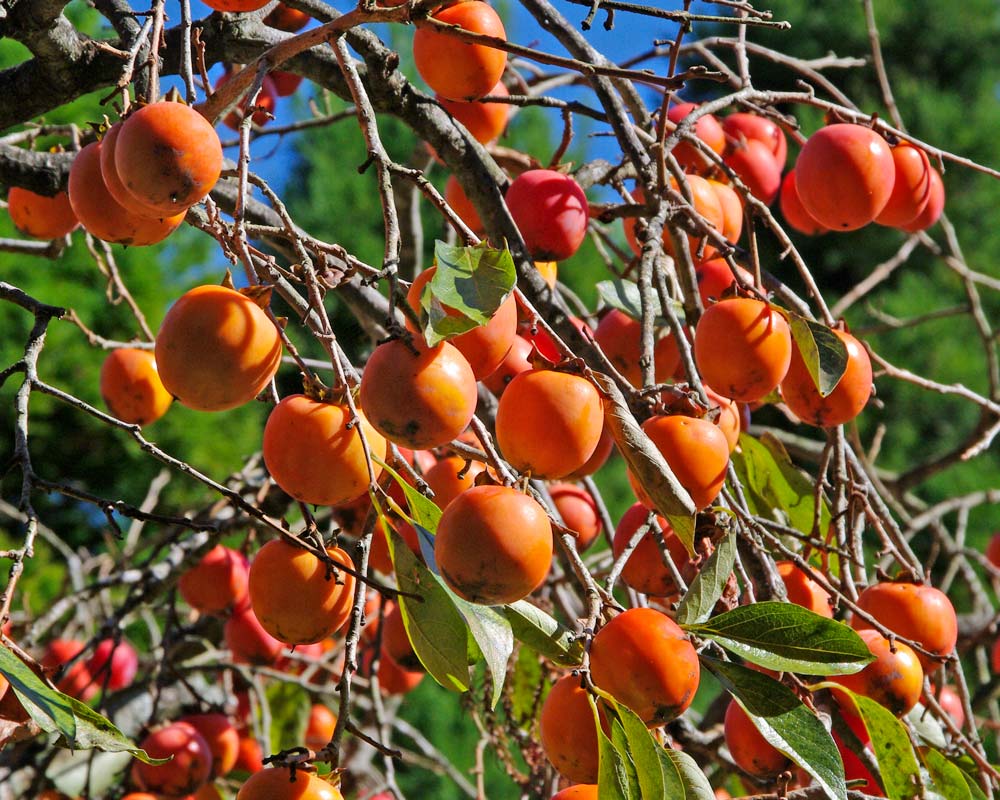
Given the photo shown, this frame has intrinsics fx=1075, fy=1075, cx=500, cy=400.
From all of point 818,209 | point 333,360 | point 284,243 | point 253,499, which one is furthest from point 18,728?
point 818,209

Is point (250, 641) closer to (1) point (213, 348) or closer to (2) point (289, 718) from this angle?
(2) point (289, 718)

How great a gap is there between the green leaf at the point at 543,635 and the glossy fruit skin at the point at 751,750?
0.27 meters

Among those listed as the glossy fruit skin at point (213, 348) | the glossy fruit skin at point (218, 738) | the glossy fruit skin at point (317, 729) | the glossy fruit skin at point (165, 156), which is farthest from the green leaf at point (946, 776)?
the glossy fruit skin at point (317, 729)

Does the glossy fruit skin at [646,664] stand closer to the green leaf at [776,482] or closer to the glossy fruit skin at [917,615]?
the glossy fruit skin at [917,615]

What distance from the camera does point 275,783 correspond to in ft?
2.55

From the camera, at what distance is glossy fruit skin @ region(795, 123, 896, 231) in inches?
50.8

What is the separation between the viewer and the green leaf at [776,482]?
1.33 metres

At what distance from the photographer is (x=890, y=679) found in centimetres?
109

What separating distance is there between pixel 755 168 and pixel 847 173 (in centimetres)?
27

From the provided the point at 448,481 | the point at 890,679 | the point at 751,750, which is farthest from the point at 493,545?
the point at 890,679

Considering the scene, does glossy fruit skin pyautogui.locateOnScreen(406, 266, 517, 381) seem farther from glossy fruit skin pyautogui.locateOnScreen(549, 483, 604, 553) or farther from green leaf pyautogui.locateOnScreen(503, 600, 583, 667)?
glossy fruit skin pyautogui.locateOnScreen(549, 483, 604, 553)

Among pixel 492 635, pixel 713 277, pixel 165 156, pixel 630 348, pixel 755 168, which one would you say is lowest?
pixel 492 635

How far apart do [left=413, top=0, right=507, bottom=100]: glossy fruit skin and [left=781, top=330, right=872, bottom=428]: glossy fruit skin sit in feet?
1.45

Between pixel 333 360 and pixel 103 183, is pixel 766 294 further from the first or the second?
pixel 103 183
